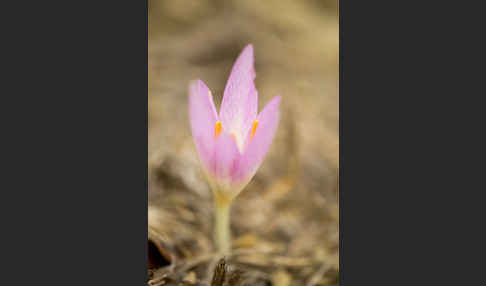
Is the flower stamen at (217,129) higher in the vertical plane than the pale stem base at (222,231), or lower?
higher

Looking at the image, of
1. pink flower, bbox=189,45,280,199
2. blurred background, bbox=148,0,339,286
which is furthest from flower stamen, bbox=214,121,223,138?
blurred background, bbox=148,0,339,286

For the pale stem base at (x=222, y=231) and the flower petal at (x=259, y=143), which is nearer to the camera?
the flower petal at (x=259, y=143)

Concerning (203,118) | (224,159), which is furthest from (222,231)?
(203,118)

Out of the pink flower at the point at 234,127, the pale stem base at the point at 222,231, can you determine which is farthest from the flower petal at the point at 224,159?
the pale stem base at the point at 222,231

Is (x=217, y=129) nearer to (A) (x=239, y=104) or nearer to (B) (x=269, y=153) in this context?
(A) (x=239, y=104)

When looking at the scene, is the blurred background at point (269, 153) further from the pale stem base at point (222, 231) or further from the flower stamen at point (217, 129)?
the flower stamen at point (217, 129)

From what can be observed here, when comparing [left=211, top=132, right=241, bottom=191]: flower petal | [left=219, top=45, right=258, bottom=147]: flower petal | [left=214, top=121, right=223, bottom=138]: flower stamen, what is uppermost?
[left=219, top=45, right=258, bottom=147]: flower petal

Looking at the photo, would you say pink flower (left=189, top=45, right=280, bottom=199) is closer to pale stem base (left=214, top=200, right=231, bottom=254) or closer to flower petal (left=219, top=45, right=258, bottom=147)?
flower petal (left=219, top=45, right=258, bottom=147)
